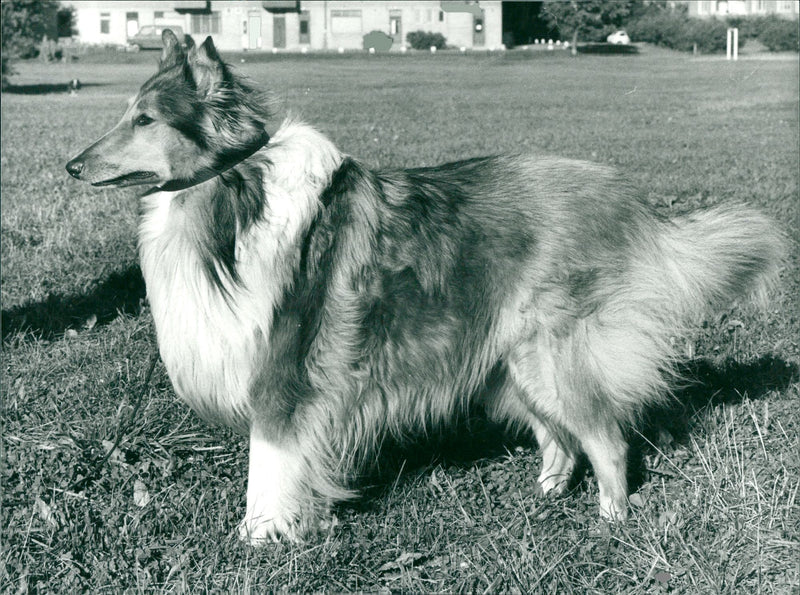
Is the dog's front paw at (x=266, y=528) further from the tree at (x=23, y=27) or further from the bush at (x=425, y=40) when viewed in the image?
the tree at (x=23, y=27)

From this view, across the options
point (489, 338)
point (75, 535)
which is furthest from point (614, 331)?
point (75, 535)

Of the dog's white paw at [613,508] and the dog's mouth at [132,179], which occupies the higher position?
the dog's mouth at [132,179]

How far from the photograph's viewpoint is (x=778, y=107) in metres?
17.3

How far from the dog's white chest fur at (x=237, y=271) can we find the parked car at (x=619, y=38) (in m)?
14.0

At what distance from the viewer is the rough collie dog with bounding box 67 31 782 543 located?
3.04m

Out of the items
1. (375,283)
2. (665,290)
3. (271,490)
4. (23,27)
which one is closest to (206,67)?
(375,283)

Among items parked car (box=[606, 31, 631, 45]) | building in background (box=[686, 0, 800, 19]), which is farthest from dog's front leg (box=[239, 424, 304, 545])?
parked car (box=[606, 31, 631, 45])

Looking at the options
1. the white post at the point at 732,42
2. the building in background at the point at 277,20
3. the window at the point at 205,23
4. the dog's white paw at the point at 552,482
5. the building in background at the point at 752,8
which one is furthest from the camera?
the white post at the point at 732,42

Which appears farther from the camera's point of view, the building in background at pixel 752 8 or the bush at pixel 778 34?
the bush at pixel 778 34

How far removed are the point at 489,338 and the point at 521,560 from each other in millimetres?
917

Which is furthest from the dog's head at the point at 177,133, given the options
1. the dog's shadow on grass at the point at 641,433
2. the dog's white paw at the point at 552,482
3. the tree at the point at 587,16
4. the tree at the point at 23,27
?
the tree at the point at 23,27

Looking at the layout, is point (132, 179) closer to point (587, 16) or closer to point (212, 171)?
point (212, 171)

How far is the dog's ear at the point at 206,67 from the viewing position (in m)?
3.00

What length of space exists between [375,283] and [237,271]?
51 cm
